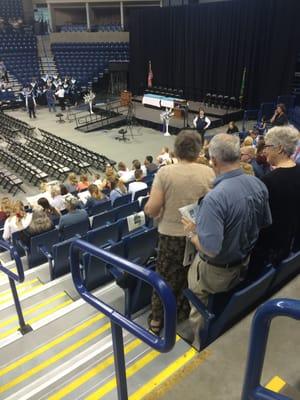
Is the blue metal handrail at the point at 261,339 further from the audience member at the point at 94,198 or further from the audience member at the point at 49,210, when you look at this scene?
the audience member at the point at 94,198

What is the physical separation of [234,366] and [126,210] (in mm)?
3536

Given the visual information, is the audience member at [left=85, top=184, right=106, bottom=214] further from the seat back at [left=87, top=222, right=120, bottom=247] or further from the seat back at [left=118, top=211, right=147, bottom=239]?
the seat back at [left=87, top=222, right=120, bottom=247]

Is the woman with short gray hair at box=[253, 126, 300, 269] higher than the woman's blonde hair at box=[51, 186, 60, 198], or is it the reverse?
the woman with short gray hair at box=[253, 126, 300, 269]

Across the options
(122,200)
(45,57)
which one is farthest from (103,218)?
(45,57)

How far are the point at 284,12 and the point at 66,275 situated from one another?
11904mm

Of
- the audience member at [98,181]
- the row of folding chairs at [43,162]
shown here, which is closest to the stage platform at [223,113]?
the row of folding chairs at [43,162]

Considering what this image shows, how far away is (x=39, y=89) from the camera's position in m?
18.4

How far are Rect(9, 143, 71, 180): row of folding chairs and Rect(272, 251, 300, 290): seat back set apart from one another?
7719 millimetres

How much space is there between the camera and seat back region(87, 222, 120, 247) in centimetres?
436

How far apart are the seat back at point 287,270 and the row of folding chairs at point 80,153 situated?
7.90 metres

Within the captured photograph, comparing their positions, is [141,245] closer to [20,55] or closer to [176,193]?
[176,193]

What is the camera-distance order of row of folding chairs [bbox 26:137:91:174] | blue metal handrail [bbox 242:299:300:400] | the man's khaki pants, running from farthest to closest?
row of folding chairs [bbox 26:137:91:174], the man's khaki pants, blue metal handrail [bbox 242:299:300:400]

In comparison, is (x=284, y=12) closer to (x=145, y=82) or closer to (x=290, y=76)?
(x=290, y=76)

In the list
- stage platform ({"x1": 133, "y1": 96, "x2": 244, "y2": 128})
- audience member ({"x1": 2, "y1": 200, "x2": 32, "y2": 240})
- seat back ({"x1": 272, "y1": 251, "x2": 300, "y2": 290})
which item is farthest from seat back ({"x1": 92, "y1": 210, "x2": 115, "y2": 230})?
stage platform ({"x1": 133, "y1": 96, "x2": 244, "y2": 128})
